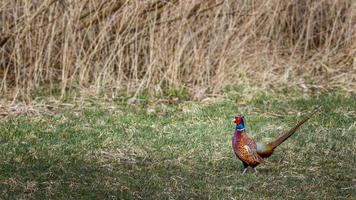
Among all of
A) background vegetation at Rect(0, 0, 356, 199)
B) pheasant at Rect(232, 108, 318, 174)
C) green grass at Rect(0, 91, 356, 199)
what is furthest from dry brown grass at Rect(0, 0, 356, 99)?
pheasant at Rect(232, 108, 318, 174)

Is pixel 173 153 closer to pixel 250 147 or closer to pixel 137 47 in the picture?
pixel 250 147

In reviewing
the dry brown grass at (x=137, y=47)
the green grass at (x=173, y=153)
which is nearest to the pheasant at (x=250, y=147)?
the green grass at (x=173, y=153)

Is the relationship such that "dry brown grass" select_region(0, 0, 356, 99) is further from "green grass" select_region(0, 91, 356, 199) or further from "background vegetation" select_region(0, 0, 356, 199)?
"green grass" select_region(0, 91, 356, 199)

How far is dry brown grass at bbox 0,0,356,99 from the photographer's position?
8.39 m

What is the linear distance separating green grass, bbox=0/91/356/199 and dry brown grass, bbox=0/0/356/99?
21.3 inches

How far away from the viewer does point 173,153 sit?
6.40 m

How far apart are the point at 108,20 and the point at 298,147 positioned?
285 cm

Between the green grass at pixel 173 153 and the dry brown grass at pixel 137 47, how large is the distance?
0.54 metres

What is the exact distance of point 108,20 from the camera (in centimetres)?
859

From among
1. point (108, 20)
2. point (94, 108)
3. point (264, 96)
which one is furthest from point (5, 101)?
point (264, 96)

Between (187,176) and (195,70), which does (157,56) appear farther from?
(187,176)

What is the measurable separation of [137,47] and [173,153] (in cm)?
254

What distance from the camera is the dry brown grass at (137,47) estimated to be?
839 centimetres

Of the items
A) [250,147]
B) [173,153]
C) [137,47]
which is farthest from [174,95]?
[250,147]
